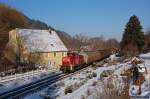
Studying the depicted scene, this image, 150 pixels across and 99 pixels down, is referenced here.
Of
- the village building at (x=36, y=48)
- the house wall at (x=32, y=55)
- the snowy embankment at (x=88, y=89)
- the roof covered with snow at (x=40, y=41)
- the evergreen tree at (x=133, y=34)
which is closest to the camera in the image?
the snowy embankment at (x=88, y=89)

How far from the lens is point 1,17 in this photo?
83562 millimetres

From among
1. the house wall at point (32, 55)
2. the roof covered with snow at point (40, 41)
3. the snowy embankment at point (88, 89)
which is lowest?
the snowy embankment at point (88, 89)

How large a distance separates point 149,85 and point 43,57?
4466cm

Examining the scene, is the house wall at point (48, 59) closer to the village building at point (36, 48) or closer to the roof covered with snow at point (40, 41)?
the village building at point (36, 48)

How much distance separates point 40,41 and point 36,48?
351 cm

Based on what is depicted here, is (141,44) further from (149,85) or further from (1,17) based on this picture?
(149,85)

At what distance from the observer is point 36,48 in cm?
6172

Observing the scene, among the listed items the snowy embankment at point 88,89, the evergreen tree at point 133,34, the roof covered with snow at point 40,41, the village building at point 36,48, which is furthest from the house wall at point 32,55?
the snowy embankment at point 88,89

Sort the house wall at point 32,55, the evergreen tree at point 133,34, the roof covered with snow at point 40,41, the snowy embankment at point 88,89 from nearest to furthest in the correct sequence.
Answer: the snowy embankment at point 88,89 < the house wall at point 32,55 < the roof covered with snow at point 40,41 < the evergreen tree at point 133,34

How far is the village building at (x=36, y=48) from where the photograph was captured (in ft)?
191

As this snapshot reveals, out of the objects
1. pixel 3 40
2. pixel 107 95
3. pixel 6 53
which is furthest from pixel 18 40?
pixel 107 95

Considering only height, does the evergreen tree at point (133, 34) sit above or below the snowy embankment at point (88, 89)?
above

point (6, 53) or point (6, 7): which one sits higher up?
point (6, 7)

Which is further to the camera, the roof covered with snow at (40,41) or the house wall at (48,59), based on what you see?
the roof covered with snow at (40,41)
